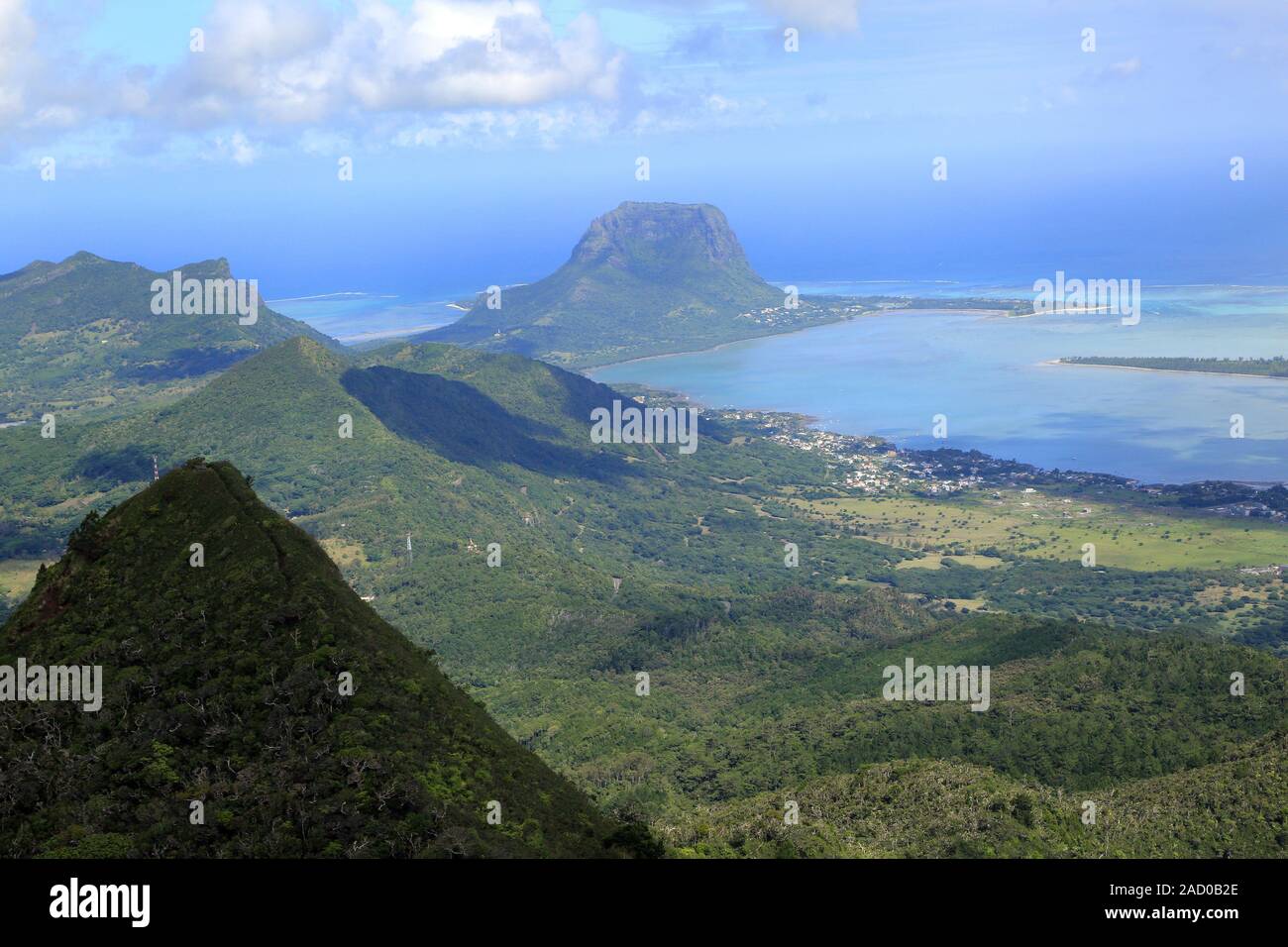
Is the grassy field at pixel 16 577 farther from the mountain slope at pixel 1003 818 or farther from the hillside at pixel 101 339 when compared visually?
the hillside at pixel 101 339

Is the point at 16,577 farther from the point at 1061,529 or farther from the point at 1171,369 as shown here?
the point at 1171,369

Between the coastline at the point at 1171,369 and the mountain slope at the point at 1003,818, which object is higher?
the coastline at the point at 1171,369

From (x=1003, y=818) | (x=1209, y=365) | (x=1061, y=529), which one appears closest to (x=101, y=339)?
(x=1061, y=529)

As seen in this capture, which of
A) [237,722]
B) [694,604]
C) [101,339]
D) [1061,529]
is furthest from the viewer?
[101,339]

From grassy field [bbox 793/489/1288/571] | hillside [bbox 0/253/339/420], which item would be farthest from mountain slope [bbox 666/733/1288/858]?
hillside [bbox 0/253/339/420]

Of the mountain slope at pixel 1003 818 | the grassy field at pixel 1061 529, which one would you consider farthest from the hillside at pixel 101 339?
the mountain slope at pixel 1003 818
